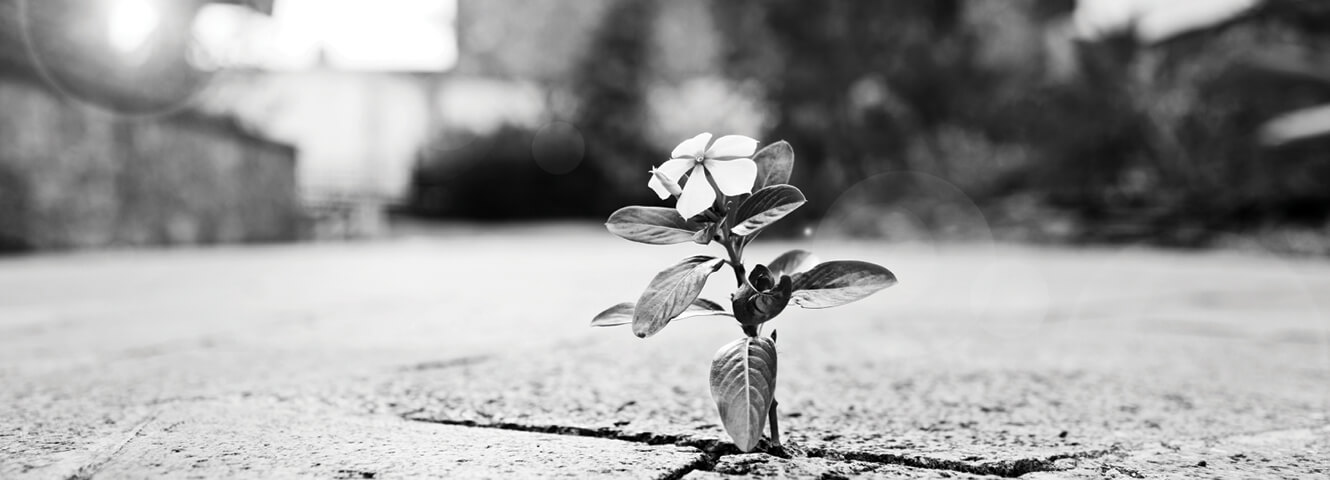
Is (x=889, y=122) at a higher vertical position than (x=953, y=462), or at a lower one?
higher

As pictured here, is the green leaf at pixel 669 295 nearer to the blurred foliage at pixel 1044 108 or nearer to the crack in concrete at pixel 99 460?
the crack in concrete at pixel 99 460

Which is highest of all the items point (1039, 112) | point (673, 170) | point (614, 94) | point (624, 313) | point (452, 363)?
point (614, 94)

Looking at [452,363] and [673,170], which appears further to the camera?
[452,363]

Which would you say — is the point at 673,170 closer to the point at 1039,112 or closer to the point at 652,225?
the point at 652,225

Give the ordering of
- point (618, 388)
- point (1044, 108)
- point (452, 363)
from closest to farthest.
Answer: point (618, 388) < point (452, 363) < point (1044, 108)

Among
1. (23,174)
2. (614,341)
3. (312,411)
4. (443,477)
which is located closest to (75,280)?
(23,174)


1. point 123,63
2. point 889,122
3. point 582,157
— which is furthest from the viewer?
point 582,157

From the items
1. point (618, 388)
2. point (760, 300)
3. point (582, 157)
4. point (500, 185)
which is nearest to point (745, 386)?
point (760, 300)

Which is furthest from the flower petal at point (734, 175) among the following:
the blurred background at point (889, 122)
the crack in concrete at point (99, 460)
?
the blurred background at point (889, 122)
